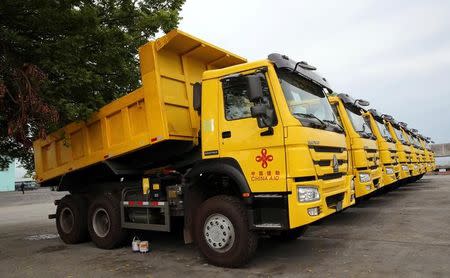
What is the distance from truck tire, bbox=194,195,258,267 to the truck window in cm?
119

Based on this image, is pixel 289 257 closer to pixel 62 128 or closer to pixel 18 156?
pixel 62 128

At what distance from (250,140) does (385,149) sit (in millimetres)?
7182

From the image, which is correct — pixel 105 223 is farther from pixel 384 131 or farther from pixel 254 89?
pixel 384 131

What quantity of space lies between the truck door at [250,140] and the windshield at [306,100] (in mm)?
310

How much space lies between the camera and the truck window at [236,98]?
241 inches

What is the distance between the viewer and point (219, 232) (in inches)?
241

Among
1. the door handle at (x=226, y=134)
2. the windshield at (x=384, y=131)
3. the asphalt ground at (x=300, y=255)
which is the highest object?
the windshield at (x=384, y=131)

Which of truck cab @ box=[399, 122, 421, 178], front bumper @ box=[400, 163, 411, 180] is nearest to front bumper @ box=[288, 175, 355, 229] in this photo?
front bumper @ box=[400, 163, 411, 180]

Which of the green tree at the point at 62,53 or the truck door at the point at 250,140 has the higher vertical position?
the green tree at the point at 62,53

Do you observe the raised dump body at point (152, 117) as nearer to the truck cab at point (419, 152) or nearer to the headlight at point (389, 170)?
the headlight at point (389, 170)

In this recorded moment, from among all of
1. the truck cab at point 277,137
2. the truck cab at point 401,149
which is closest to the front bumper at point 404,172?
the truck cab at point 401,149

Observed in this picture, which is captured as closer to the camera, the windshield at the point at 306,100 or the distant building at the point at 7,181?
the windshield at the point at 306,100

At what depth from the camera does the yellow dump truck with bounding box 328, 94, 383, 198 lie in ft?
30.5

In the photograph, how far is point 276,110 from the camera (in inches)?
229
